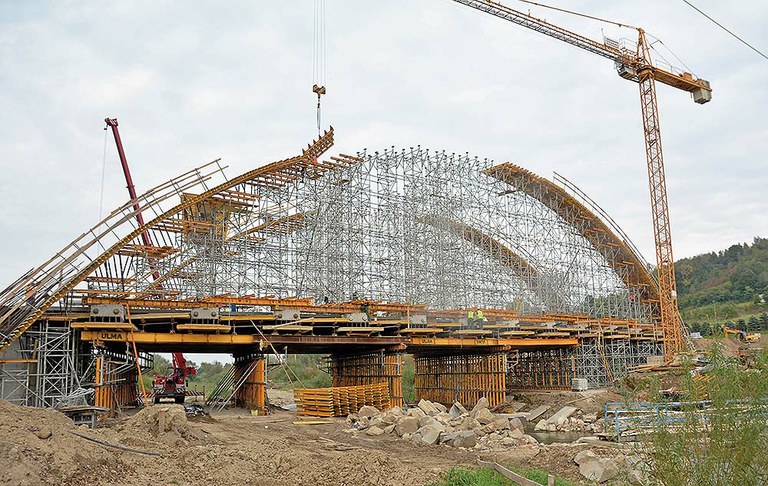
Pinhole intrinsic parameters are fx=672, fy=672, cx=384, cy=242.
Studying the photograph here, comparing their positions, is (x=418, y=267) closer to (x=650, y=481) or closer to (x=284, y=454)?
(x=284, y=454)

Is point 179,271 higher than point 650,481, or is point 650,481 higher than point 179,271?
point 179,271

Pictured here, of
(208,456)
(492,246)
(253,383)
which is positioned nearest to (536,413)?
(492,246)

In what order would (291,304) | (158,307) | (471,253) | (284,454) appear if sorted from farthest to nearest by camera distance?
(471,253) < (291,304) < (158,307) < (284,454)

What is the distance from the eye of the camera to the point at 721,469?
→ 7.07 metres

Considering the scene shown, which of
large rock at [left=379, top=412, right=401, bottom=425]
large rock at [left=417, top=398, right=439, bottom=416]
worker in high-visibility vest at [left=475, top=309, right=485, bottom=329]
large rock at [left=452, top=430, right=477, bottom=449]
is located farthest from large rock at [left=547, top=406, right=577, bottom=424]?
large rock at [left=452, top=430, right=477, bottom=449]

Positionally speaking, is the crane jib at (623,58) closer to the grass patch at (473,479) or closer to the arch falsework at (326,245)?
the arch falsework at (326,245)

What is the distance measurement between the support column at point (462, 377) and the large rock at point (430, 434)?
14.7m

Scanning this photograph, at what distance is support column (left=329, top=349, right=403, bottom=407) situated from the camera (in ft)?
102

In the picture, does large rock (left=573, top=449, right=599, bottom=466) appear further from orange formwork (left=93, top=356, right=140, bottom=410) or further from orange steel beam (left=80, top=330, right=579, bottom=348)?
orange formwork (left=93, top=356, right=140, bottom=410)

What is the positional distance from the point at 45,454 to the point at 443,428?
13.4 meters

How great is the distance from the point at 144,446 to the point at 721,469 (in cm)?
1256

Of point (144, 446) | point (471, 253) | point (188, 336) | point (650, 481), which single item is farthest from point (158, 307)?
point (650, 481)

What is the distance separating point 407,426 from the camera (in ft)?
75.1

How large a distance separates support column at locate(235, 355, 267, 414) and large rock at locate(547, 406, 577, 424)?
43.4 feet
